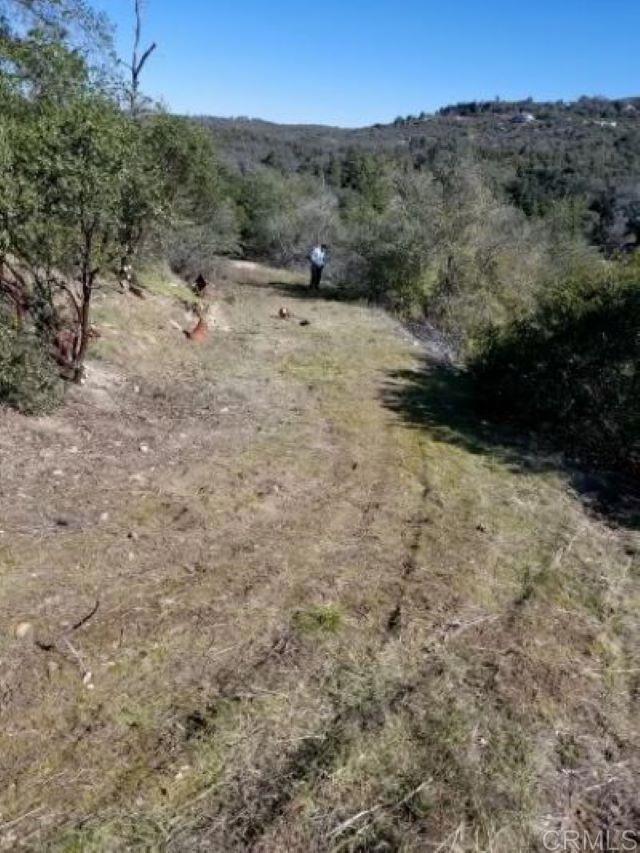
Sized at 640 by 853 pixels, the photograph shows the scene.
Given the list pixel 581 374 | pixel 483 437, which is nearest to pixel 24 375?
pixel 483 437

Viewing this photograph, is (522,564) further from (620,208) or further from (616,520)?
(620,208)

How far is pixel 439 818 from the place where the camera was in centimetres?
292

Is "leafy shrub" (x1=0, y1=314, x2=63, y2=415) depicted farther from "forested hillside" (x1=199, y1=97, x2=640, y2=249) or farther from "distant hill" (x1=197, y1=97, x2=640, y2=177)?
"distant hill" (x1=197, y1=97, x2=640, y2=177)

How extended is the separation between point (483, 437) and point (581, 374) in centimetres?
137

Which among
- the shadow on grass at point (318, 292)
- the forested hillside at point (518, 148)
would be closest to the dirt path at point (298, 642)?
the shadow on grass at point (318, 292)

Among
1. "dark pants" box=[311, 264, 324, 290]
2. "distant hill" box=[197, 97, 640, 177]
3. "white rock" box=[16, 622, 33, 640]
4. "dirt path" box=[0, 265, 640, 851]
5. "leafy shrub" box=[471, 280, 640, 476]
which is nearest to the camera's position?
"dirt path" box=[0, 265, 640, 851]

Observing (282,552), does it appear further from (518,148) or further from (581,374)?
(518,148)

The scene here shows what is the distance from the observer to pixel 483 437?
8398 mm

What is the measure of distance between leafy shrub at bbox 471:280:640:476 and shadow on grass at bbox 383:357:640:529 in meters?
0.34

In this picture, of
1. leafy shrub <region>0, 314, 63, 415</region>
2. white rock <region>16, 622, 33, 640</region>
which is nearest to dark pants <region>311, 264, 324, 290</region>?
leafy shrub <region>0, 314, 63, 415</region>

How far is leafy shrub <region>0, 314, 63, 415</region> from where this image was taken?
6.43 m

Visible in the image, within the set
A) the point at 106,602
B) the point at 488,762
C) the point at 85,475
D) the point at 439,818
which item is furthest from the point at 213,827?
the point at 85,475

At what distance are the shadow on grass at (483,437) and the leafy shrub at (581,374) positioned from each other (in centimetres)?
34

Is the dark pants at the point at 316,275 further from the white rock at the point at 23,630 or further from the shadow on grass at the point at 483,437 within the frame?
the white rock at the point at 23,630
